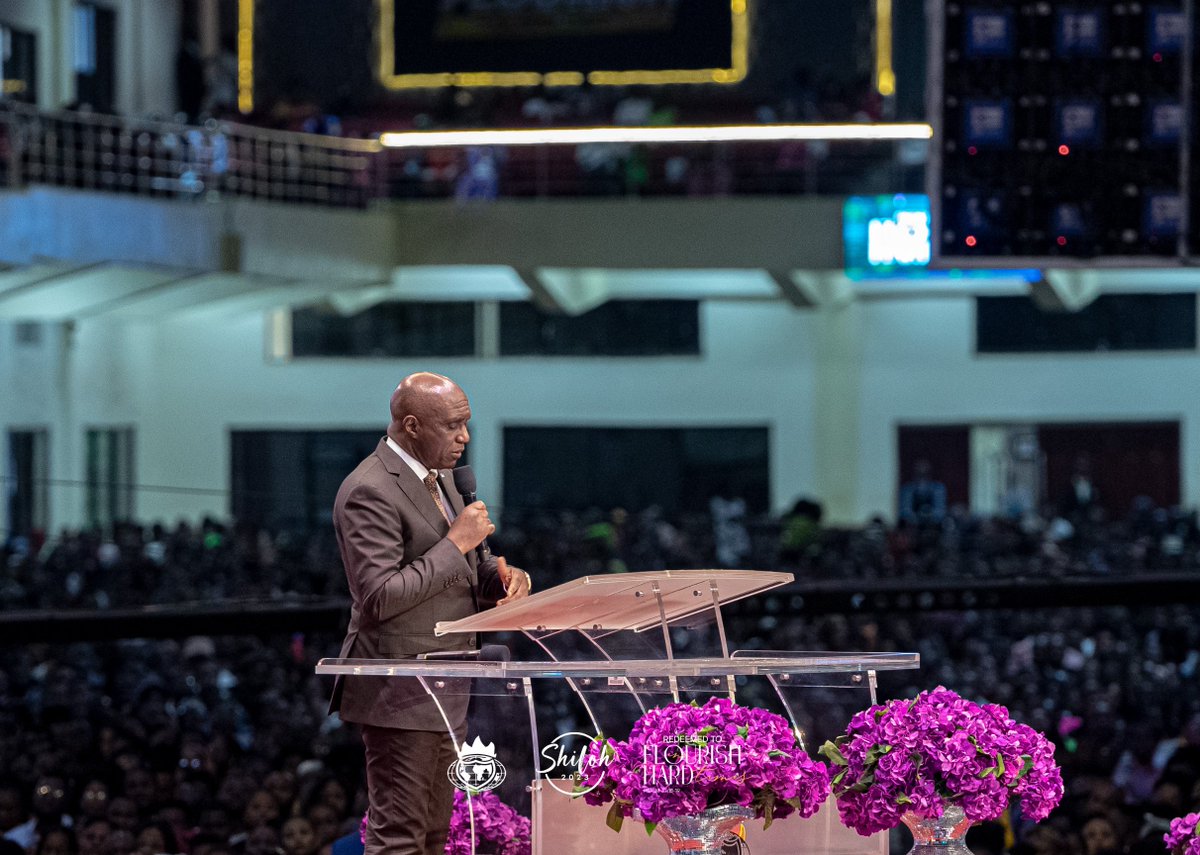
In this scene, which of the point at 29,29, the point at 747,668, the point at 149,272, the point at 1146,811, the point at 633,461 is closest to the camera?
the point at 747,668

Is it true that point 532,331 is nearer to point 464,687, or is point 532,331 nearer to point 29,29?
point 29,29

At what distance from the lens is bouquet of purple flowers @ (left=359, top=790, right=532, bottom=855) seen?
161 inches

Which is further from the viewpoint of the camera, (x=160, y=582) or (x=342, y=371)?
(x=342, y=371)

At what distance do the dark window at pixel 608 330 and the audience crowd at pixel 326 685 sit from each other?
5309 mm

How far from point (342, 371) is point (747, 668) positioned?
54.3 feet

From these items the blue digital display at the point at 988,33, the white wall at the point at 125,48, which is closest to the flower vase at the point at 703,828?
the blue digital display at the point at 988,33

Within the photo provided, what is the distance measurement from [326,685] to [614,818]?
5018mm

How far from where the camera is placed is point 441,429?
3.91m

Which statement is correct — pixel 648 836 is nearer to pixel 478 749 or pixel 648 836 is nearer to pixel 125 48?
pixel 478 749

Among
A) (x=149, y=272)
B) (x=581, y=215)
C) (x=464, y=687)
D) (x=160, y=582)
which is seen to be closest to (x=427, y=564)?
(x=464, y=687)

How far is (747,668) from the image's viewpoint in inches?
148

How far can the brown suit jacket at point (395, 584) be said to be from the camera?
384 centimetres

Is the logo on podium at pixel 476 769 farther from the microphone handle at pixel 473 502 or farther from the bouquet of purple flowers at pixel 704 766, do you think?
the microphone handle at pixel 473 502

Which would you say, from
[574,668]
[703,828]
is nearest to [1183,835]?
[703,828]
